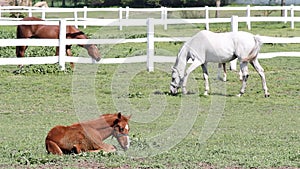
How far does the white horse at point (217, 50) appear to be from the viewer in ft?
51.5

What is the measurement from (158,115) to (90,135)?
4.40m

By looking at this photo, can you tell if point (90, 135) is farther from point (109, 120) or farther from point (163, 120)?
point (163, 120)

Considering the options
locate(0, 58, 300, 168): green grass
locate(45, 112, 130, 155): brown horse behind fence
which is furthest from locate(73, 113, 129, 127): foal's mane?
locate(0, 58, 300, 168): green grass

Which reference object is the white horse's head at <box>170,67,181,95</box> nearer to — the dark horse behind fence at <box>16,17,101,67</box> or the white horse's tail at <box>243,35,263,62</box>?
the white horse's tail at <box>243,35,263,62</box>

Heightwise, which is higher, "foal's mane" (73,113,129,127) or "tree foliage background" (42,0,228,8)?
"foal's mane" (73,113,129,127)

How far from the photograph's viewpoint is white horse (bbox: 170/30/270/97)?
15688 mm

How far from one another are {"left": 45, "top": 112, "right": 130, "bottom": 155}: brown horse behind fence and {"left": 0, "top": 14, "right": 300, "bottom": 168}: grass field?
116 mm

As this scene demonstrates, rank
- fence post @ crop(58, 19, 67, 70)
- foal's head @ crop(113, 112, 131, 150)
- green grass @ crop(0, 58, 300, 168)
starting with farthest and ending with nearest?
fence post @ crop(58, 19, 67, 70)
green grass @ crop(0, 58, 300, 168)
foal's head @ crop(113, 112, 131, 150)

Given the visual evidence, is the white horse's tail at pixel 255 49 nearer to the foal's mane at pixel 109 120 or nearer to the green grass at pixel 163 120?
the green grass at pixel 163 120

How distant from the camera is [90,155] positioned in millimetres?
8883

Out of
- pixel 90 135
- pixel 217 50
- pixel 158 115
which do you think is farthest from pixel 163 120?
pixel 90 135

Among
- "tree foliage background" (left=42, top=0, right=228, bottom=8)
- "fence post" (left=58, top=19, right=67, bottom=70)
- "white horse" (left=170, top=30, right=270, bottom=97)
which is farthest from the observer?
"tree foliage background" (left=42, top=0, right=228, bottom=8)

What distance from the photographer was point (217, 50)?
623 inches

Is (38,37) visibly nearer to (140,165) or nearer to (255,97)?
(255,97)
